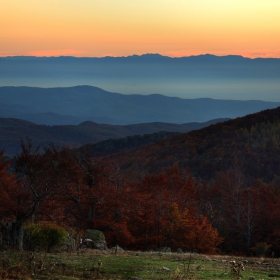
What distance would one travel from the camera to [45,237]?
21547 millimetres

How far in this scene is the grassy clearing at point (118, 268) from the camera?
14.0 meters

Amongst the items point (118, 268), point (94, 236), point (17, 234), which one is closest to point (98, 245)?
point (94, 236)

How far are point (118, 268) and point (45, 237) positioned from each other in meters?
6.09

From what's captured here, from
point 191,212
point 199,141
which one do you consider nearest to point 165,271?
point 191,212

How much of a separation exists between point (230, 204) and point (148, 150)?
3956 inches

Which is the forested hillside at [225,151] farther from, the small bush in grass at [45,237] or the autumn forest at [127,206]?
the small bush in grass at [45,237]

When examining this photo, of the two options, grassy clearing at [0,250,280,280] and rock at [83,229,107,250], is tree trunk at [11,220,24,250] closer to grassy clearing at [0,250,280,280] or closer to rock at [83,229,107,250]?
grassy clearing at [0,250,280,280]

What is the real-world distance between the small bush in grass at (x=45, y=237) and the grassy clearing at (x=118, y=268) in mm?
1432

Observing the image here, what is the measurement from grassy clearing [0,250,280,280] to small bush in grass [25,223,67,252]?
4.70ft

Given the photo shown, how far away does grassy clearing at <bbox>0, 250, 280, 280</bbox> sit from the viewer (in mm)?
13984

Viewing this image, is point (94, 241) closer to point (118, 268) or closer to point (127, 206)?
point (118, 268)

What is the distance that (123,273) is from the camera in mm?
15523

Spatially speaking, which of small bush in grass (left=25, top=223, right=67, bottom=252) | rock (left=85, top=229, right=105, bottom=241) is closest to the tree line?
small bush in grass (left=25, top=223, right=67, bottom=252)

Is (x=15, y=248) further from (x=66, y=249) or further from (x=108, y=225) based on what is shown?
(x=108, y=225)
